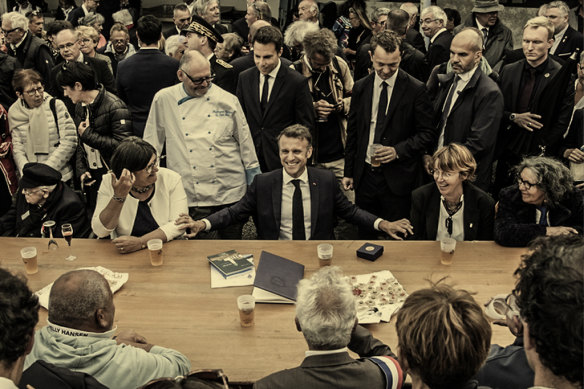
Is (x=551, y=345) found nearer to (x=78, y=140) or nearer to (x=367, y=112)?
(x=367, y=112)

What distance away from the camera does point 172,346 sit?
2.59 m

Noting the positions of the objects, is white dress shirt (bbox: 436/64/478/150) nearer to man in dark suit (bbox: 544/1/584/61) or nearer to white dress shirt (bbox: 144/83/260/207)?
white dress shirt (bbox: 144/83/260/207)

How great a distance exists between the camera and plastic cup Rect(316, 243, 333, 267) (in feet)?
10.5

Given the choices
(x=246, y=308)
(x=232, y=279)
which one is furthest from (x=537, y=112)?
(x=246, y=308)

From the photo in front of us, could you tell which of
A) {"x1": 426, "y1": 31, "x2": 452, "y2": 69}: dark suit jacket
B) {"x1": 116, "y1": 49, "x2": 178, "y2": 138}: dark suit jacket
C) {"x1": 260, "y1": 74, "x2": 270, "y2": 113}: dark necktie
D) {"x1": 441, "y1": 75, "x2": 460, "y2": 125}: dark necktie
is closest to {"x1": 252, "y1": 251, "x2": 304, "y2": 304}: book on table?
{"x1": 260, "y1": 74, "x2": 270, "y2": 113}: dark necktie

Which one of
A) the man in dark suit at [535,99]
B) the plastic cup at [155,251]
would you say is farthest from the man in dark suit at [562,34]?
the plastic cup at [155,251]

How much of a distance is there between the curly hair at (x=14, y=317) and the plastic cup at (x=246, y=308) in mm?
936

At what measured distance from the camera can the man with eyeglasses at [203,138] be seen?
4.17 meters

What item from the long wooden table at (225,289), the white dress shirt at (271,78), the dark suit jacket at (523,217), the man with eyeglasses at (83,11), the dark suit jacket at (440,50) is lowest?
the long wooden table at (225,289)

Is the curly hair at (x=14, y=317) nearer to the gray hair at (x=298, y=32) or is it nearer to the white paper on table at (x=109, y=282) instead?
the white paper on table at (x=109, y=282)

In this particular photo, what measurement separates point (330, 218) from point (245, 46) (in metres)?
4.31

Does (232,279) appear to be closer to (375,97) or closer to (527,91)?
(375,97)

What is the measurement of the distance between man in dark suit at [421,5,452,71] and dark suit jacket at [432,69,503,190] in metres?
1.73

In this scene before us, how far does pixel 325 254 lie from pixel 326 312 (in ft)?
3.38
